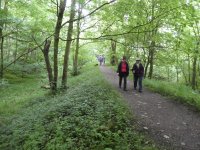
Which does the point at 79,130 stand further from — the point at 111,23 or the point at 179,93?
the point at 111,23

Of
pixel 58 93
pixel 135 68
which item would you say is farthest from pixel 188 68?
pixel 58 93

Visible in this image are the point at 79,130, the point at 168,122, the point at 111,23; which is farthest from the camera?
the point at 111,23

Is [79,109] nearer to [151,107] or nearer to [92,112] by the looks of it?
[92,112]

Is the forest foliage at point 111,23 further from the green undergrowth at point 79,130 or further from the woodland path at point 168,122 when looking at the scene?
the green undergrowth at point 79,130

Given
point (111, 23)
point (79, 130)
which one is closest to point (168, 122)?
point (79, 130)

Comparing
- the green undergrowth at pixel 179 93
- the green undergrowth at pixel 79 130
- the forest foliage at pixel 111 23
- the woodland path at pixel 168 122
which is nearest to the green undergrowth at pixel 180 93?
the green undergrowth at pixel 179 93

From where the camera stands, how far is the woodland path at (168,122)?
6.18m

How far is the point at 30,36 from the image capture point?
50.7ft

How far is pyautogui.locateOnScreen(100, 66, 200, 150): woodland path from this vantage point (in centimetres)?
618

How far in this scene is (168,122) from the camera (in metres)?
7.71

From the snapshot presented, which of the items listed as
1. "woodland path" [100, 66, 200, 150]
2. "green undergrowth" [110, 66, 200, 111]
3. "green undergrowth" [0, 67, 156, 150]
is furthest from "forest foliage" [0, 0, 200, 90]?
"green undergrowth" [0, 67, 156, 150]

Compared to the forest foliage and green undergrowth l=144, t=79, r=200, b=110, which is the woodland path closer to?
green undergrowth l=144, t=79, r=200, b=110

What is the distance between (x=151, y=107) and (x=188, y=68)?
2297 cm

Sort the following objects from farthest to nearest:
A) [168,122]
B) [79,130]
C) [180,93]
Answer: [180,93], [168,122], [79,130]
